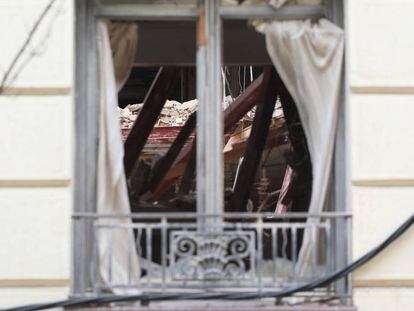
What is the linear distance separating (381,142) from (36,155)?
235 centimetres

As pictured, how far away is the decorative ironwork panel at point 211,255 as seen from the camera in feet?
21.7

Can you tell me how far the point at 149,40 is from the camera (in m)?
8.31

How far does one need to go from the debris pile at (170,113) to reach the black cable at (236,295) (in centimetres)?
1075

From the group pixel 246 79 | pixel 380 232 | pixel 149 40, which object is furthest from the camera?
pixel 246 79

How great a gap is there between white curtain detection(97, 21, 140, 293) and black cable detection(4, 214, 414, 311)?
0.53 feet

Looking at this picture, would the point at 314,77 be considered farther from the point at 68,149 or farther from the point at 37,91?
the point at 37,91

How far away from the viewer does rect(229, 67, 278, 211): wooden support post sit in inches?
386

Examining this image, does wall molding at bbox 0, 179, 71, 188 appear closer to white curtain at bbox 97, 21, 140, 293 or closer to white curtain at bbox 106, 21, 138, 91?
white curtain at bbox 97, 21, 140, 293

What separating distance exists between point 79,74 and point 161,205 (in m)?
2.27

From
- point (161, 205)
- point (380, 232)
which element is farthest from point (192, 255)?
point (161, 205)

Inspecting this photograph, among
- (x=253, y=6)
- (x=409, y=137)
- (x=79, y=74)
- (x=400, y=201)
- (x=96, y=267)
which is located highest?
(x=253, y=6)

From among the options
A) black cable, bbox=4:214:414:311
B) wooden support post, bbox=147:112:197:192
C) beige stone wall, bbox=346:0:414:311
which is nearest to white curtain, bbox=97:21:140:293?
black cable, bbox=4:214:414:311

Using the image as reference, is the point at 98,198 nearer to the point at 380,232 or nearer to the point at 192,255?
the point at 192,255

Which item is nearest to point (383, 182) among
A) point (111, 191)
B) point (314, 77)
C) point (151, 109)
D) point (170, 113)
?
point (314, 77)
